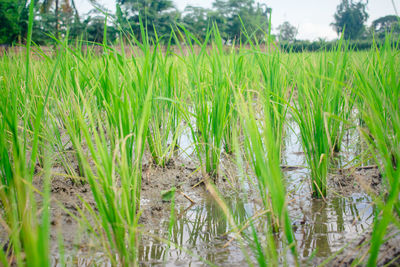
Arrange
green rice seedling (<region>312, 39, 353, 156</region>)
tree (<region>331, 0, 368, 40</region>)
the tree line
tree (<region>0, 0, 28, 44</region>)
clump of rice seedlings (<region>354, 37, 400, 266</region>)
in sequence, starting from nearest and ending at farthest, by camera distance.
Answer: clump of rice seedlings (<region>354, 37, 400, 266</region>)
green rice seedling (<region>312, 39, 353, 156</region>)
the tree line
tree (<region>0, 0, 28, 44</region>)
tree (<region>331, 0, 368, 40</region>)

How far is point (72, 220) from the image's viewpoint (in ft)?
3.75

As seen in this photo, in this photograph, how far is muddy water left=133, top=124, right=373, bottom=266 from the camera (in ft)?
3.00

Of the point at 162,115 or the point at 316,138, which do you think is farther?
the point at 162,115

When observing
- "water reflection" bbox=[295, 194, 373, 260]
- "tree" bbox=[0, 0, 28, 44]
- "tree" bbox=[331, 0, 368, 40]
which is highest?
"tree" bbox=[331, 0, 368, 40]

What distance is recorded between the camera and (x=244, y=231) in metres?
1.03

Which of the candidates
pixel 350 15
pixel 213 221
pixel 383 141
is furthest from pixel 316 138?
pixel 350 15

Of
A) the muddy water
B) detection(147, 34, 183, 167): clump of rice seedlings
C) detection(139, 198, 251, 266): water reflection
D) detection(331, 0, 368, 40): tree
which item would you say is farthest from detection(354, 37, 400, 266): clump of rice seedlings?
detection(331, 0, 368, 40): tree

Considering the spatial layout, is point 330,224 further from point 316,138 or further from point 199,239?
point 199,239

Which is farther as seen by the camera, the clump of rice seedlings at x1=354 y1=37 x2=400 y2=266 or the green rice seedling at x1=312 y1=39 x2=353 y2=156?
the green rice seedling at x1=312 y1=39 x2=353 y2=156

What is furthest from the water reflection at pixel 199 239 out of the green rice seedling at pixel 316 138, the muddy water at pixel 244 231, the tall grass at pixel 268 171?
the green rice seedling at pixel 316 138

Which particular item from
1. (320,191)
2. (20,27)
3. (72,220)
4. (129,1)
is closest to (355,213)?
(320,191)

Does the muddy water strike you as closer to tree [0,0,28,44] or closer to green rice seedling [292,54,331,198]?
green rice seedling [292,54,331,198]

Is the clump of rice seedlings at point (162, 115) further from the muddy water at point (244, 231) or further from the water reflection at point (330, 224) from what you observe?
the water reflection at point (330, 224)

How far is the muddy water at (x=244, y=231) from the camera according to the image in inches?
36.0
